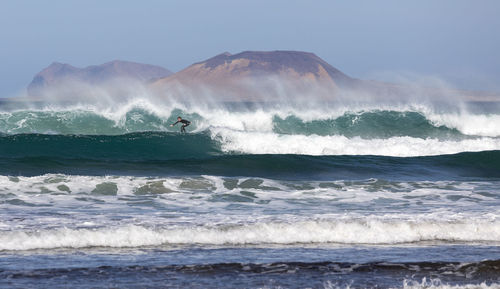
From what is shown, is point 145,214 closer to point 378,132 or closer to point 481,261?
point 481,261

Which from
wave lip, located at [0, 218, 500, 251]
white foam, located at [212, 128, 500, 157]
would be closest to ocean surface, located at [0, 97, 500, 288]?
wave lip, located at [0, 218, 500, 251]

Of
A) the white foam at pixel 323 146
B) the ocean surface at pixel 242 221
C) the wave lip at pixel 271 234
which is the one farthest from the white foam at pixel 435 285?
the white foam at pixel 323 146

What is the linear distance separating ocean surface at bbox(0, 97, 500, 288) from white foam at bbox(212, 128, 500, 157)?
7.14ft

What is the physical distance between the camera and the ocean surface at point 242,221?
Result: 6.98 meters

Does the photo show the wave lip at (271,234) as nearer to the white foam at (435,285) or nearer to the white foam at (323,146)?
the white foam at (435,285)

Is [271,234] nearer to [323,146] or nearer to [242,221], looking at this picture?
[242,221]

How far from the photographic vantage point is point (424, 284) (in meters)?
6.60

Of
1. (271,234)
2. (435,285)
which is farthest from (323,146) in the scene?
(435,285)

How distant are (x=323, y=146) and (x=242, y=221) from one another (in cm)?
1391

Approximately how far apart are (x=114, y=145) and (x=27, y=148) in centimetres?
269

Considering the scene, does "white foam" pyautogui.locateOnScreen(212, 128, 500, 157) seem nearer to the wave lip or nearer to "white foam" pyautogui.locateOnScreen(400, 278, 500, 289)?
the wave lip

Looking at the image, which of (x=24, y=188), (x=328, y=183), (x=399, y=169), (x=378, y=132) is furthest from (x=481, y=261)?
(x=378, y=132)

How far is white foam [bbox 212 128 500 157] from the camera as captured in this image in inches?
893

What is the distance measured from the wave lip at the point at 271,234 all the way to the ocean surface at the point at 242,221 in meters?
0.02
